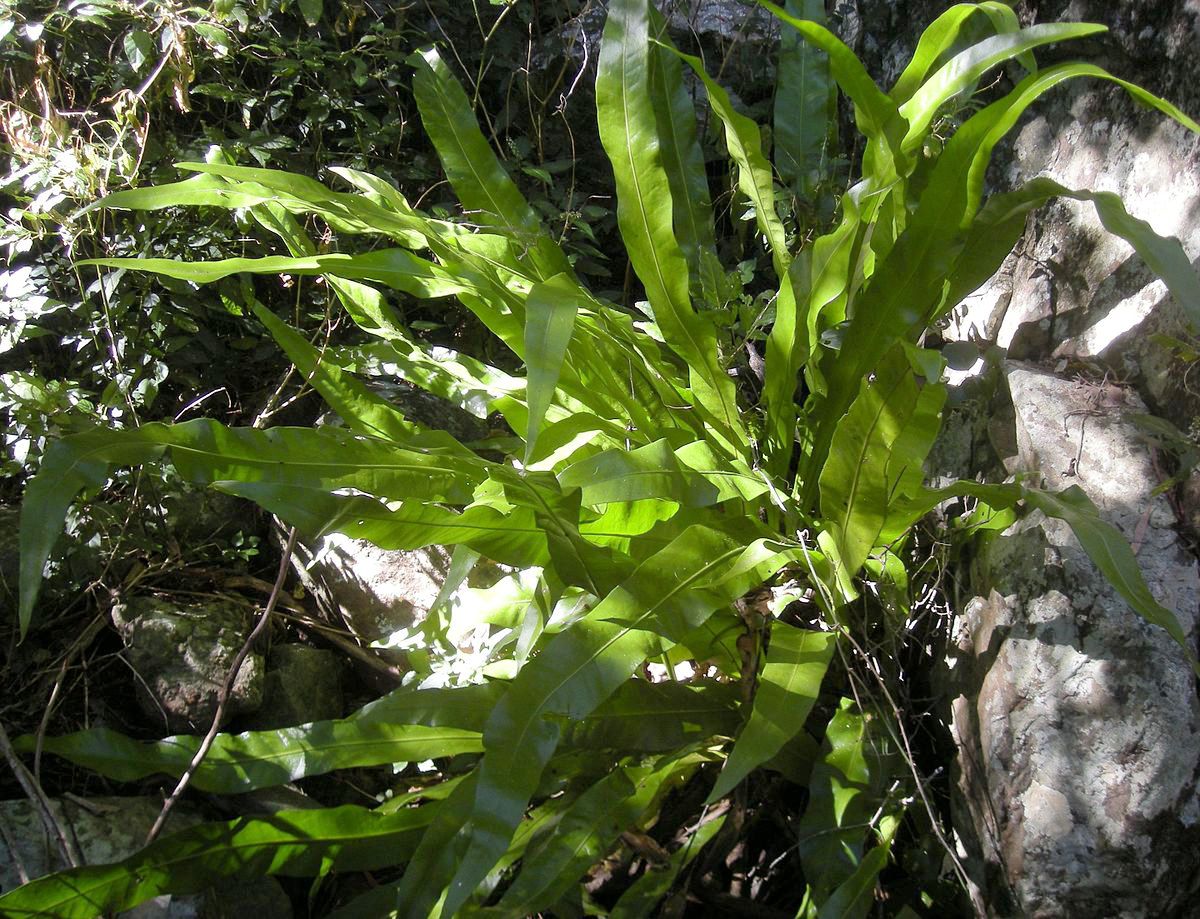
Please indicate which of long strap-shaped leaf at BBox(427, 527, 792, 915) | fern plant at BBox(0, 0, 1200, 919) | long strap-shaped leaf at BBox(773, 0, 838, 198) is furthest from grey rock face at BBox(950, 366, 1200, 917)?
long strap-shaped leaf at BBox(773, 0, 838, 198)

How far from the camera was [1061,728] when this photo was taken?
1016mm

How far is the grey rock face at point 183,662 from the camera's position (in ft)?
4.54

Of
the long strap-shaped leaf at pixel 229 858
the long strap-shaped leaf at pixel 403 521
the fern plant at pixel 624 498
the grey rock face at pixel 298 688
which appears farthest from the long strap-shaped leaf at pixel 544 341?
the grey rock face at pixel 298 688

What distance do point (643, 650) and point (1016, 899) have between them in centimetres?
49

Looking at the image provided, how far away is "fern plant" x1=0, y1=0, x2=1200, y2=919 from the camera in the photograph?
3.06 ft

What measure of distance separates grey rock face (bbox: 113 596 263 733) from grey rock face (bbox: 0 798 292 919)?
0.15 metres

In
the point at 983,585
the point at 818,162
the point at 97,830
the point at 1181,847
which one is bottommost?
the point at 97,830

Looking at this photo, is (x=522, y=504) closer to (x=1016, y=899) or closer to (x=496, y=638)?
(x=496, y=638)

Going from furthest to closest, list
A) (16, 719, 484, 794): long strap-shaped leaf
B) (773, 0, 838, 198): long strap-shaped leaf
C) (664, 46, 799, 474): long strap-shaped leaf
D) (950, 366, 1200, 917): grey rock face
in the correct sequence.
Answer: (773, 0, 838, 198): long strap-shaped leaf < (664, 46, 799, 474): long strap-shaped leaf < (16, 719, 484, 794): long strap-shaped leaf < (950, 366, 1200, 917): grey rock face

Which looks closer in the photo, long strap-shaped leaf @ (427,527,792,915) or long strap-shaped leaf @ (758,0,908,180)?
long strap-shaped leaf @ (427,527,792,915)

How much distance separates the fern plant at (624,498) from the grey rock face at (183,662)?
262mm

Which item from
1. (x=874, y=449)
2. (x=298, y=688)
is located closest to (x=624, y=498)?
(x=874, y=449)

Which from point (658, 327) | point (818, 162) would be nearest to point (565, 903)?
point (658, 327)

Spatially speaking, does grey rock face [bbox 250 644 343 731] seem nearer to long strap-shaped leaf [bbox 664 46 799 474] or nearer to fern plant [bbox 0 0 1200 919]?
fern plant [bbox 0 0 1200 919]
